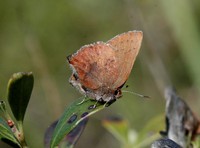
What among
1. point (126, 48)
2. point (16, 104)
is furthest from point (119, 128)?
point (16, 104)

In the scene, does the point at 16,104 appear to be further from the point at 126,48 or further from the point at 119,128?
the point at 119,128

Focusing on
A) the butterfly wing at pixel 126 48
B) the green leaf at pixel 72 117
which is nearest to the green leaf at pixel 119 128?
the butterfly wing at pixel 126 48

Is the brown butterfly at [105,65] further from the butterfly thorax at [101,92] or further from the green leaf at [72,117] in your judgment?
the green leaf at [72,117]

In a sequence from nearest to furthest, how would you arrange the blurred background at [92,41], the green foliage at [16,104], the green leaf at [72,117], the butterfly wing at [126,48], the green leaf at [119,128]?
the green foliage at [16,104] → the green leaf at [72,117] → the butterfly wing at [126,48] → the green leaf at [119,128] → the blurred background at [92,41]

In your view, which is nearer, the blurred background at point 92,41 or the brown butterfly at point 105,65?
the brown butterfly at point 105,65

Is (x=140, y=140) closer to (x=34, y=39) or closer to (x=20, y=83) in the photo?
(x=20, y=83)

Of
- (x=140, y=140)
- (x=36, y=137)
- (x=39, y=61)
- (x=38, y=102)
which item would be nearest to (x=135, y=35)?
(x=140, y=140)

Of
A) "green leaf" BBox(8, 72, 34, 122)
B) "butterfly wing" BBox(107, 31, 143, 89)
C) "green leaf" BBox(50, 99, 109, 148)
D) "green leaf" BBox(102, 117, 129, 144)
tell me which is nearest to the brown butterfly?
"butterfly wing" BBox(107, 31, 143, 89)
